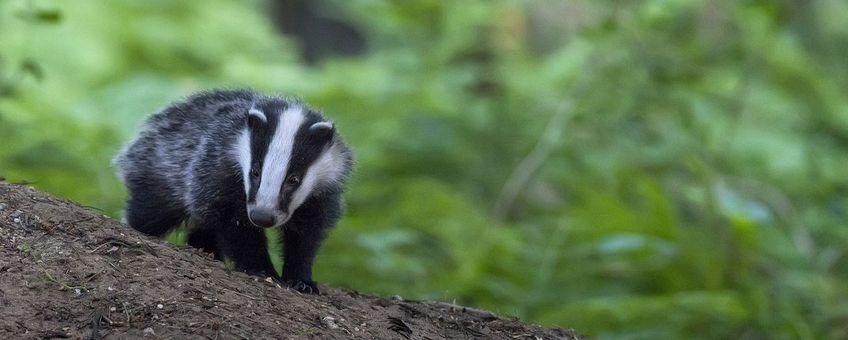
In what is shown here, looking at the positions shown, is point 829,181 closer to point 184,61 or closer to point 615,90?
point 615,90

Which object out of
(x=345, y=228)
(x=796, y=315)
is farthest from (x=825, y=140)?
(x=345, y=228)

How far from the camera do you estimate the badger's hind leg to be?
6.12 meters

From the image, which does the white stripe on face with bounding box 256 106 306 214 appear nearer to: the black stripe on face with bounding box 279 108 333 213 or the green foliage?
the black stripe on face with bounding box 279 108 333 213

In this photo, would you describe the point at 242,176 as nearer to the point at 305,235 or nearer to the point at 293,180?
the point at 293,180

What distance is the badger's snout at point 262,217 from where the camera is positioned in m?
5.14

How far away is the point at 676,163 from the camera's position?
12.6 metres

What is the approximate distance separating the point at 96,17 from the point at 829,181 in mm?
9099

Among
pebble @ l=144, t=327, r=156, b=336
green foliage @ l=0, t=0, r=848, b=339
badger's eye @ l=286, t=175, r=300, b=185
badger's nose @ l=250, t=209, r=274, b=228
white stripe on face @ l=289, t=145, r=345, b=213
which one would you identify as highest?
green foliage @ l=0, t=0, r=848, b=339

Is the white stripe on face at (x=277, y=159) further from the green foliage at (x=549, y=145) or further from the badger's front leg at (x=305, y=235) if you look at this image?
the green foliage at (x=549, y=145)

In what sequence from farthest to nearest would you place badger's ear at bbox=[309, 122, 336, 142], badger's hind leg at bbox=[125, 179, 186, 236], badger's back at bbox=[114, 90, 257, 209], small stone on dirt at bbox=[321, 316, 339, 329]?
badger's hind leg at bbox=[125, 179, 186, 236] < badger's back at bbox=[114, 90, 257, 209] < badger's ear at bbox=[309, 122, 336, 142] < small stone on dirt at bbox=[321, 316, 339, 329]

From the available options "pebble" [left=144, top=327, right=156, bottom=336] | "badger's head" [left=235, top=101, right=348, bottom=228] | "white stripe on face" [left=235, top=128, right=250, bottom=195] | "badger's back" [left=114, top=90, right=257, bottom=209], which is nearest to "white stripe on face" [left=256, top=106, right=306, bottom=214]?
"badger's head" [left=235, top=101, right=348, bottom=228]

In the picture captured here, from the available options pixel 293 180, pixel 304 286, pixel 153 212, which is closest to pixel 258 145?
pixel 293 180

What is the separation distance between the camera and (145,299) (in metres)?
4.27

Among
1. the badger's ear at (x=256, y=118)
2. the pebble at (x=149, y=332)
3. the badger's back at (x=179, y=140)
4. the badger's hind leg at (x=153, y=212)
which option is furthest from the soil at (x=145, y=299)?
the badger's hind leg at (x=153, y=212)
